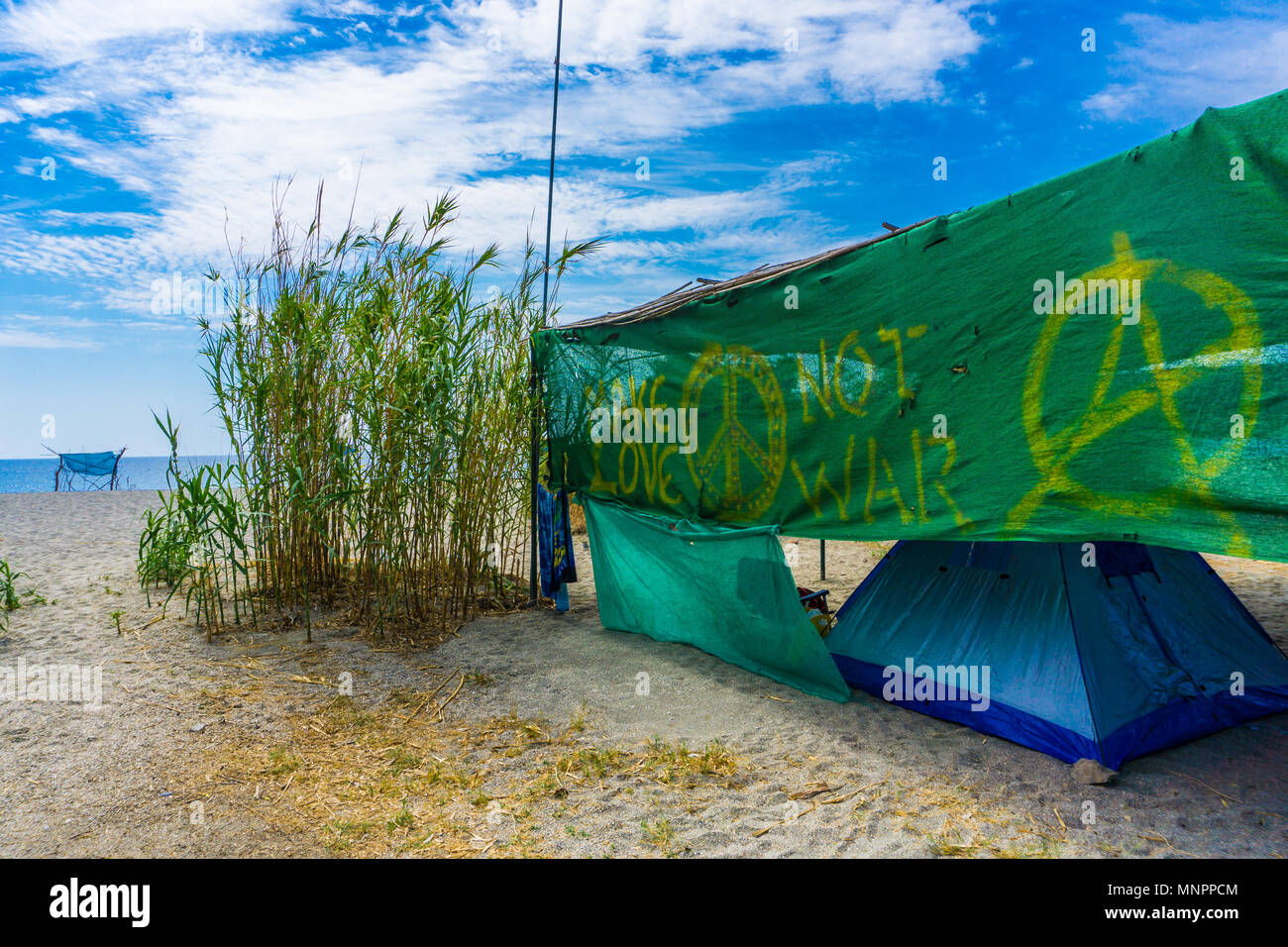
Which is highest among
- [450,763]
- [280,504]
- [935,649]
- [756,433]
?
[756,433]

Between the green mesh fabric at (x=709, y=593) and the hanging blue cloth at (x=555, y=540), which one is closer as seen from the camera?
the green mesh fabric at (x=709, y=593)

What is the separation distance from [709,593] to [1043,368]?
2.02m

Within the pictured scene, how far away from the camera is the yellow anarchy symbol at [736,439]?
3.42 metres

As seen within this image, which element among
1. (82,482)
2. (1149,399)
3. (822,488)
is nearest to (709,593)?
(822,488)

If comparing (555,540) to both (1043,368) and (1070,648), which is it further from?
(1043,368)

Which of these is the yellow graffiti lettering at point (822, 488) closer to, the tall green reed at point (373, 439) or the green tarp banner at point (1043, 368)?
the green tarp banner at point (1043, 368)

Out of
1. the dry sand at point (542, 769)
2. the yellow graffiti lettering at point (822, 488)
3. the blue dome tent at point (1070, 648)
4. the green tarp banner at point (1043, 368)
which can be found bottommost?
the dry sand at point (542, 769)

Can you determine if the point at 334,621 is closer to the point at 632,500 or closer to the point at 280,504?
the point at 280,504

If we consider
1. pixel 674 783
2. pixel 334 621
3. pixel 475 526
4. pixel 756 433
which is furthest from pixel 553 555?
pixel 674 783

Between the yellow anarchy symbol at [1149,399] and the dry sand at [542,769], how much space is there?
3.15 ft

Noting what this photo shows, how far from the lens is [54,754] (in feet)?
9.50

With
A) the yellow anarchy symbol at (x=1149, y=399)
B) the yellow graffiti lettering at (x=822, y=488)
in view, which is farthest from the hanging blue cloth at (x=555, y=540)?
the yellow anarchy symbol at (x=1149, y=399)

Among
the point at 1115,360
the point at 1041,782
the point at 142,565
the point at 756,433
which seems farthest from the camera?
the point at 142,565

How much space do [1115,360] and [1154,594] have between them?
1.35m
